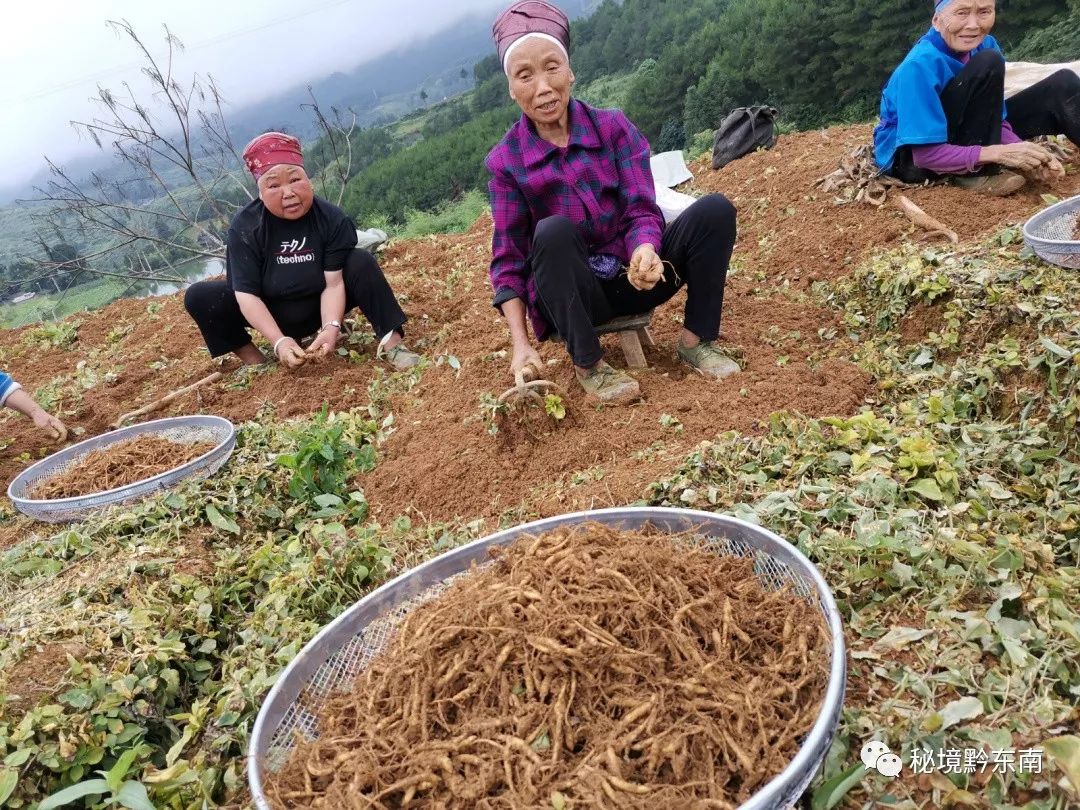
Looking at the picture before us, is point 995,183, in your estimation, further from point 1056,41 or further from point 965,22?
point 1056,41

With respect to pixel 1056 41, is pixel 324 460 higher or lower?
higher

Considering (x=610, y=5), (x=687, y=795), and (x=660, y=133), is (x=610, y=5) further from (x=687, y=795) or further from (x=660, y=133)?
(x=687, y=795)

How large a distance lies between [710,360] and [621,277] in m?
0.49

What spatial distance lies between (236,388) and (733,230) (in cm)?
281

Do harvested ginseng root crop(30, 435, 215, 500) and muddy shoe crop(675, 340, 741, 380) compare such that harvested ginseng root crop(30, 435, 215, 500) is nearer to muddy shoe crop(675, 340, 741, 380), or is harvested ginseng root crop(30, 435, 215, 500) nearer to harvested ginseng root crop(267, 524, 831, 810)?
harvested ginseng root crop(267, 524, 831, 810)

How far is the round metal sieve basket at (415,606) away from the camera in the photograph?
1135 mm

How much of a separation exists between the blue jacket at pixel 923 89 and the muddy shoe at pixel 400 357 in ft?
9.53

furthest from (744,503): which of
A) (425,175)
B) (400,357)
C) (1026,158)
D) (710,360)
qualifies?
(425,175)

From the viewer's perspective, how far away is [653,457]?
223 centimetres

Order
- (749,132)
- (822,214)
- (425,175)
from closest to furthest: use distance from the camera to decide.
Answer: (822,214) → (749,132) → (425,175)

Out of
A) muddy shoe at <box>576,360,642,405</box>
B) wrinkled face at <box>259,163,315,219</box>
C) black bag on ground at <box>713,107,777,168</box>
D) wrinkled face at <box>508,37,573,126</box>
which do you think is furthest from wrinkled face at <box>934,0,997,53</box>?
wrinkled face at <box>259,163,315,219</box>

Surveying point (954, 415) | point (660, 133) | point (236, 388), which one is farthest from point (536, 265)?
point (660, 133)

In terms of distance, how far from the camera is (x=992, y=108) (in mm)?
3449

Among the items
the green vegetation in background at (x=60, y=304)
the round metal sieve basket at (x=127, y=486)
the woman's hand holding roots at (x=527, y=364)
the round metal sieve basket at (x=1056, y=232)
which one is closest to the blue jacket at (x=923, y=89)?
the round metal sieve basket at (x=1056, y=232)
